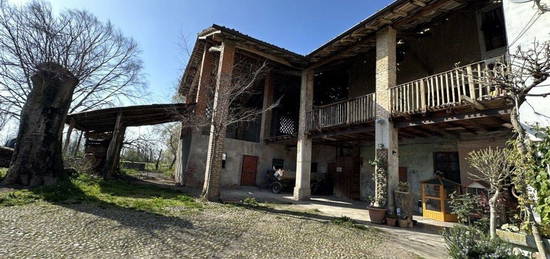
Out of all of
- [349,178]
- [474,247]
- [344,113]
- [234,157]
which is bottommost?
[474,247]

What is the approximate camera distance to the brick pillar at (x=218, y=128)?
846 cm

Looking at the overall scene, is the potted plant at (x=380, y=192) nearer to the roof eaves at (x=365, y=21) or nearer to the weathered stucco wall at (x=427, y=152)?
the weathered stucco wall at (x=427, y=152)

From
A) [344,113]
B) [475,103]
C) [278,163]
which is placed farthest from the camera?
[278,163]

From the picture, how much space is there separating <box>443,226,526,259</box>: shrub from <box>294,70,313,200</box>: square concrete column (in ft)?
25.1

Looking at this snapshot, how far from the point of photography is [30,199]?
608cm

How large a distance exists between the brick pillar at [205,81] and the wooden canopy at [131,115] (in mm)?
427

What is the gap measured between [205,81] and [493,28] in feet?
39.0

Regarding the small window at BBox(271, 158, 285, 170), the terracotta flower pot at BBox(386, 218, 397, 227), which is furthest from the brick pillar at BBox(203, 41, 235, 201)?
the small window at BBox(271, 158, 285, 170)

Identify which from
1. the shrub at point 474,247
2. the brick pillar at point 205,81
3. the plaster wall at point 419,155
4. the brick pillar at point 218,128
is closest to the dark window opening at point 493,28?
the plaster wall at point 419,155

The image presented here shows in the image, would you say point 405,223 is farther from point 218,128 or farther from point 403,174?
point 218,128

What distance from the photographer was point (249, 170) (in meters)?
14.1

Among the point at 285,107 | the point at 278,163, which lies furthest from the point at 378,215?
the point at 285,107

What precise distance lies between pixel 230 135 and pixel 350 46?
8.22m

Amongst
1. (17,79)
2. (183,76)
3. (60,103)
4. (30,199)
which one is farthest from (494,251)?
(17,79)
